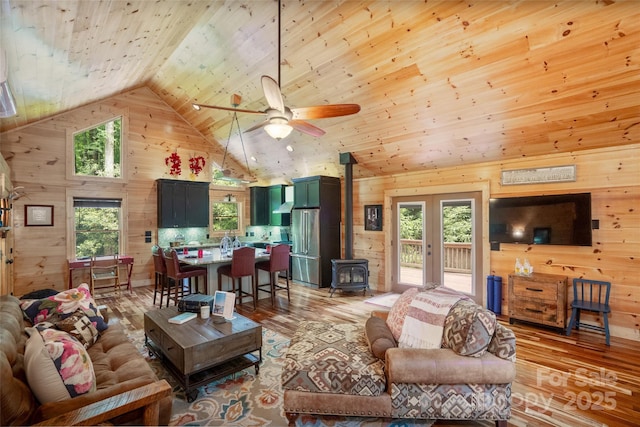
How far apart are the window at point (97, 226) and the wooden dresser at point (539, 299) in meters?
7.58

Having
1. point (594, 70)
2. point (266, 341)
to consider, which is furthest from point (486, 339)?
point (594, 70)

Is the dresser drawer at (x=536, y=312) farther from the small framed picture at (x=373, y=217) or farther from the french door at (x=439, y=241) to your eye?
the small framed picture at (x=373, y=217)

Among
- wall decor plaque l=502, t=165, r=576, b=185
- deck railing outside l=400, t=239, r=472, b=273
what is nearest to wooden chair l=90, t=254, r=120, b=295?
deck railing outside l=400, t=239, r=472, b=273

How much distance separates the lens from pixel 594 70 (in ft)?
9.92

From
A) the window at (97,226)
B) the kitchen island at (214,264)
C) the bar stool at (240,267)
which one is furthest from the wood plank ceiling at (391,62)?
the kitchen island at (214,264)

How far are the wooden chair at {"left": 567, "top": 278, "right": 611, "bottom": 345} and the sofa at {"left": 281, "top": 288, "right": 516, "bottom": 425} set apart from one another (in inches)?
103

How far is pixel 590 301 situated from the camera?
3.84 m

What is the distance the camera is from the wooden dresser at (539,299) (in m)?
3.85

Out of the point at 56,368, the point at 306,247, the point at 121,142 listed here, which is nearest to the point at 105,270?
the point at 121,142

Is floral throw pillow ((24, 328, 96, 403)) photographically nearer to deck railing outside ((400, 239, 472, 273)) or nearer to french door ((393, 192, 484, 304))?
french door ((393, 192, 484, 304))

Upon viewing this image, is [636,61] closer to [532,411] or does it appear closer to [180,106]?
[532,411]

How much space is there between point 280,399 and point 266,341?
1181 millimetres

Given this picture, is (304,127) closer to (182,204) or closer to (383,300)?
(383,300)

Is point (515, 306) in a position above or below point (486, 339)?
below
